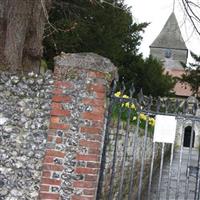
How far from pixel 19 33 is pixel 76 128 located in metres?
2.70

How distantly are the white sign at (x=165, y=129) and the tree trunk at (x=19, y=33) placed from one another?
259 cm

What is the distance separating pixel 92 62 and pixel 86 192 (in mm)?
1469

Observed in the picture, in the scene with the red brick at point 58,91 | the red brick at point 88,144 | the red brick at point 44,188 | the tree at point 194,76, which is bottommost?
the red brick at point 44,188

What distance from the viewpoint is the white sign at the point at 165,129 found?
16.4ft

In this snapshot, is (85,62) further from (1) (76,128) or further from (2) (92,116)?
(1) (76,128)

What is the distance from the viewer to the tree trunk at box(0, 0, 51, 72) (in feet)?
22.5

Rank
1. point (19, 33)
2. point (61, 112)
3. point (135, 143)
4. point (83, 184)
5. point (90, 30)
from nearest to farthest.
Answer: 1. point (83, 184)
2. point (61, 112)
3. point (135, 143)
4. point (19, 33)
5. point (90, 30)

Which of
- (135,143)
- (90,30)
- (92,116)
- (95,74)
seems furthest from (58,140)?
(90,30)

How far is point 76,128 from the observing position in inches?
196

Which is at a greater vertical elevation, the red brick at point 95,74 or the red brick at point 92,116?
the red brick at point 95,74

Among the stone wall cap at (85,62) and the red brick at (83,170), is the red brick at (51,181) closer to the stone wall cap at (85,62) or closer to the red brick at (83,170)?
the red brick at (83,170)

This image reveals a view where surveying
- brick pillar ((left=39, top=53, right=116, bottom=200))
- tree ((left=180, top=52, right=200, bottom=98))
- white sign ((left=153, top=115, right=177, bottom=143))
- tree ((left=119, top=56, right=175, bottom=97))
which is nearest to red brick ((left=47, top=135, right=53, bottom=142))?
brick pillar ((left=39, top=53, right=116, bottom=200))

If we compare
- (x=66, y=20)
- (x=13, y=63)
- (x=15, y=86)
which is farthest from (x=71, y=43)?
(x=15, y=86)

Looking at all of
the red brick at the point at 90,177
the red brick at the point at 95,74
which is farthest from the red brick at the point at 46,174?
the red brick at the point at 95,74
